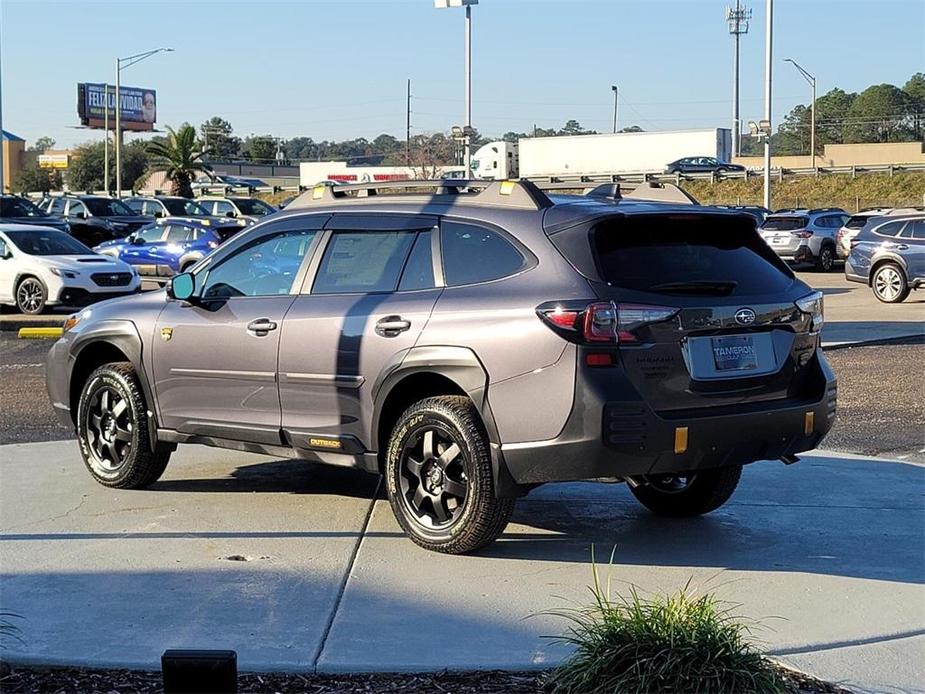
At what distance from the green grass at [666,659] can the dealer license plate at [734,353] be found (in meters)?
1.83

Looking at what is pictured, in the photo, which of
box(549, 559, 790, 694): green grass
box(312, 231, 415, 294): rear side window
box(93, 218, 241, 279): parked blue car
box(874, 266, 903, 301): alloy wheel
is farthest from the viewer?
box(93, 218, 241, 279): parked blue car

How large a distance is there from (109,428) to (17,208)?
2668cm

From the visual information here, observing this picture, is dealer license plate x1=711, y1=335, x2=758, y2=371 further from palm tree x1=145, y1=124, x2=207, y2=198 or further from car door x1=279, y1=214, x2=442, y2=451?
palm tree x1=145, y1=124, x2=207, y2=198

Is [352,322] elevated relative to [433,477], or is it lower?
elevated

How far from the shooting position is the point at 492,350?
6047mm

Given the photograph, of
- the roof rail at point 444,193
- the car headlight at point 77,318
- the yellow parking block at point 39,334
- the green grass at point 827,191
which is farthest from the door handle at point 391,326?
the green grass at point 827,191

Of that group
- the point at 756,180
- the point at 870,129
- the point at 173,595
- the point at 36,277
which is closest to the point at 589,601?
the point at 173,595

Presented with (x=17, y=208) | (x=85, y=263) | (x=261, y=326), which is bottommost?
(x=261, y=326)

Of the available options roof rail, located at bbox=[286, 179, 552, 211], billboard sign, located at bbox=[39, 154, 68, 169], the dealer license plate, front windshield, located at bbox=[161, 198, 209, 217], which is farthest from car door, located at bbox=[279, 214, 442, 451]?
billboard sign, located at bbox=[39, 154, 68, 169]

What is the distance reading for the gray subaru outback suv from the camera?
5855 millimetres

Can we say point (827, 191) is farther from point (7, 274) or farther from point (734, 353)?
point (734, 353)

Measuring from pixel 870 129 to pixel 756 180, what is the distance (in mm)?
56529

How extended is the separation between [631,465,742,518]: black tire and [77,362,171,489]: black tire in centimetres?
299

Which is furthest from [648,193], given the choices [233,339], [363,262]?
[233,339]
